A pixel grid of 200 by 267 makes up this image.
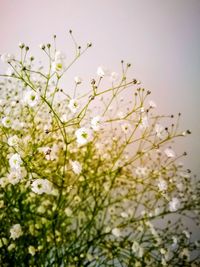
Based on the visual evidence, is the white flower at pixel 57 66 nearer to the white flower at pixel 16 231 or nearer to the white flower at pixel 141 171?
the white flower at pixel 16 231

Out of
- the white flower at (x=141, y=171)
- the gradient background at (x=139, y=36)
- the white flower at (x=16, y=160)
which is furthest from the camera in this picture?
the gradient background at (x=139, y=36)

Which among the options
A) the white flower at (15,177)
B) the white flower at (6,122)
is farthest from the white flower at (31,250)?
the white flower at (6,122)

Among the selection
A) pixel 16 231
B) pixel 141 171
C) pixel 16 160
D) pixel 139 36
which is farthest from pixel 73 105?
pixel 139 36

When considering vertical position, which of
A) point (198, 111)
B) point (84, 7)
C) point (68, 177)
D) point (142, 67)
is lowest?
point (68, 177)

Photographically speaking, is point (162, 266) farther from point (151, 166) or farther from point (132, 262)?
point (151, 166)

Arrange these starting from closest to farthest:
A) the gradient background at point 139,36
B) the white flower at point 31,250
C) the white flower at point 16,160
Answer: the white flower at point 16,160
the white flower at point 31,250
the gradient background at point 139,36

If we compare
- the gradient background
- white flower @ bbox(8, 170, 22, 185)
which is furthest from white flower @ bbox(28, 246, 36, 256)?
the gradient background

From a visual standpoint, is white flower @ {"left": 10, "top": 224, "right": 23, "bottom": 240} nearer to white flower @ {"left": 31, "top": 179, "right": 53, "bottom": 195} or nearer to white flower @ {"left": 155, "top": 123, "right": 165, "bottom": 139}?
white flower @ {"left": 31, "top": 179, "right": 53, "bottom": 195}

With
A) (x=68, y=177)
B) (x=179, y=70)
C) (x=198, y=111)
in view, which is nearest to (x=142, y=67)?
(x=179, y=70)
